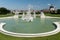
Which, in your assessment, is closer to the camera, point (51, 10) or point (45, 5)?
point (51, 10)

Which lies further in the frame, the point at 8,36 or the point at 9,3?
the point at 9,3

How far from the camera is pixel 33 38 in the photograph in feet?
20.1

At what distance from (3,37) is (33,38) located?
1406mm

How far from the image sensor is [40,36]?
20.6ft

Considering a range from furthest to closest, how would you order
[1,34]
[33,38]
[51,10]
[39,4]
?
[39,4] → [51,10] → [1,34] → [33,38]

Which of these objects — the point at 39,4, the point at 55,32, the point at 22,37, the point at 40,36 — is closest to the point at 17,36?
the point at 22,37

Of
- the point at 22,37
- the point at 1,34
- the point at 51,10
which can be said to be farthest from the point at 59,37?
the point at 51,10

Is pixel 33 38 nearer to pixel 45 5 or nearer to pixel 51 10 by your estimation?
pixel 51 10

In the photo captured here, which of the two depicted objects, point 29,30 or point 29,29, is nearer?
point 29,30

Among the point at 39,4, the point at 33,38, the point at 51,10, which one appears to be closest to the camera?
the point at 33,38

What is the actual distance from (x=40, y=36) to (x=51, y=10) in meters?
15.5

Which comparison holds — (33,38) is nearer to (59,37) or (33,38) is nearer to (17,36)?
(17,36)

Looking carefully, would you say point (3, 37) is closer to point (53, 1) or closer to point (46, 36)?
point (46, 36)

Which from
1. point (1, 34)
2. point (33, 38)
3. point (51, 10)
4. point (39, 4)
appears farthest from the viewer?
point (39, 4)
